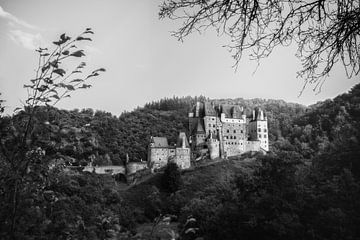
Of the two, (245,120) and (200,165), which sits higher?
(245,120)

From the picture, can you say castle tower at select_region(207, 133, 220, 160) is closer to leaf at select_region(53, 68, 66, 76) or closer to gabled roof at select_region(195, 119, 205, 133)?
gabled roof at select_region(195, 119, 205, 133)

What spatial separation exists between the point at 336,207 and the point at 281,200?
3116 millimetres

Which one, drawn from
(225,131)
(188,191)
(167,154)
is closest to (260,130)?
(225,131)

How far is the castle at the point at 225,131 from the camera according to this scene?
2157 inches

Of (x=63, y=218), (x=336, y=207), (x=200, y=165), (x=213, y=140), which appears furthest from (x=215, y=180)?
(x=63, y=218)

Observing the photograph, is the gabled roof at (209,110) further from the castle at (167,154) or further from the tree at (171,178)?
the tree at (171,178)

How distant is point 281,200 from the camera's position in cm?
2145

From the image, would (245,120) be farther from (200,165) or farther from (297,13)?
(297,13)

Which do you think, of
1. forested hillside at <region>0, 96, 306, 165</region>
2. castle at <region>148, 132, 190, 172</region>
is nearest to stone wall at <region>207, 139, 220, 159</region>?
castle at <region>148, 132, 190, 172</region>

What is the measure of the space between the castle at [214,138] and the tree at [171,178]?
14.4 feet

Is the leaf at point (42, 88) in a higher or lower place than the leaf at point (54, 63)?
lower

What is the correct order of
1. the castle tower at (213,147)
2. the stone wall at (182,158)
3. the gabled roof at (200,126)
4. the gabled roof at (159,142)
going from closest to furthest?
the stone wall at (182,158), the gabled roof at (159,142), the castle tower at (213,147), the gabled roof at (200,126)

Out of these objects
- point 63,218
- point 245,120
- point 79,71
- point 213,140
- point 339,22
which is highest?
point 245,120

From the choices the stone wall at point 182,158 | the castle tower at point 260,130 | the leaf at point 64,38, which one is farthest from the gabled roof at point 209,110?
the leaf at point 64,38
